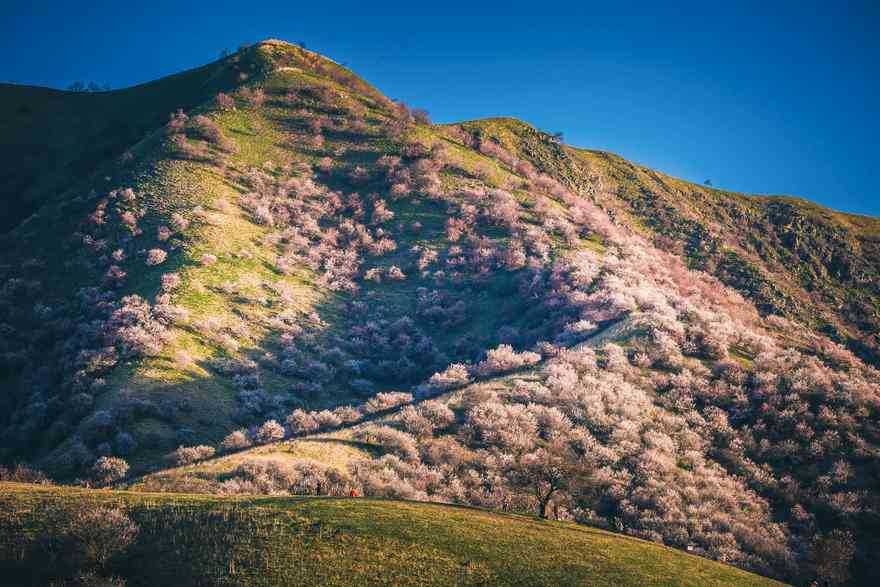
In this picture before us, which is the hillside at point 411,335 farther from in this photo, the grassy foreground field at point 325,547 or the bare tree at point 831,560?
the grassy foreground field at point 325,547

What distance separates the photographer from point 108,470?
87.9 ft

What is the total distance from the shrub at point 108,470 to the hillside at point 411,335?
0.19 m

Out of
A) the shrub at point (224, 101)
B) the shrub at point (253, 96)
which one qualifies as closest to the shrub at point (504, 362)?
the shrub at point (224, 101)

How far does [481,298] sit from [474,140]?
147ft

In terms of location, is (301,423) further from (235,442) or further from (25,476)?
(25,476)

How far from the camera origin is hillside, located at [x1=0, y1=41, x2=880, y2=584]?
26.0 meters

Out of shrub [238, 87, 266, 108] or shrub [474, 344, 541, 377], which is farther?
shrub [238, 87, 266, 108]

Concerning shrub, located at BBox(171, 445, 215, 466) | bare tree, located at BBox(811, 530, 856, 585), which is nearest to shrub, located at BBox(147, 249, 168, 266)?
shrub, located at BBox(171, 445, 215, 466)

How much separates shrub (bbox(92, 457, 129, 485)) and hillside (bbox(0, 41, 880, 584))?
7.4 inches

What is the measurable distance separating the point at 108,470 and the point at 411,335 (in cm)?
2787

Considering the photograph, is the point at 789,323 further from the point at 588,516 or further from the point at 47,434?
the point at 47,434

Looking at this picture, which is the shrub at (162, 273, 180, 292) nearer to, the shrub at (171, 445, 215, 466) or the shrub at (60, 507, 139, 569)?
the shrub at (171, 445, 215, 466)

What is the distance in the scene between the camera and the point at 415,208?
67.2 m

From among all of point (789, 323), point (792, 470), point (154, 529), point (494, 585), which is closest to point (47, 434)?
point (154, 529)
